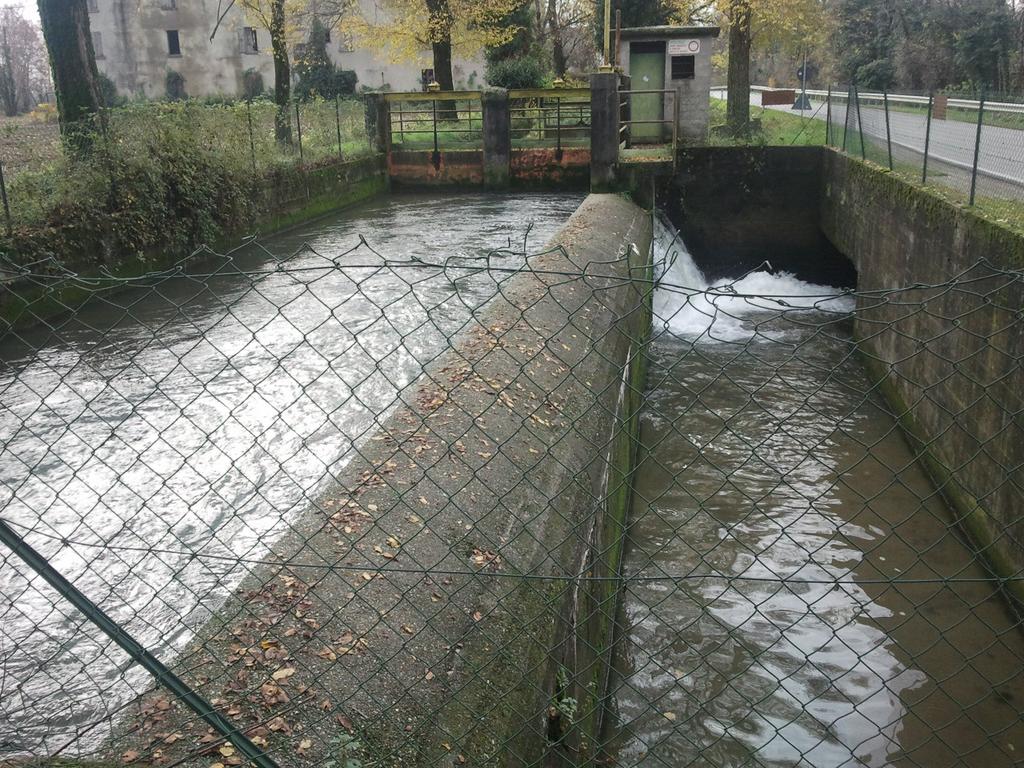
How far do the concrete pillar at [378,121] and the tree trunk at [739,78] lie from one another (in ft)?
27.1

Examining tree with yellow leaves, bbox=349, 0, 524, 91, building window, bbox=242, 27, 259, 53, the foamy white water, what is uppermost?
building window, bbox=242, 27, 259, 53

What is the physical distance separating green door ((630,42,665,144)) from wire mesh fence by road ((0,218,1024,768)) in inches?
484

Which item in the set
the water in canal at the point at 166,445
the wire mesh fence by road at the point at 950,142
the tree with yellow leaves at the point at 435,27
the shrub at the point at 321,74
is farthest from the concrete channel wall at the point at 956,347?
the shrub at the point at 321,74

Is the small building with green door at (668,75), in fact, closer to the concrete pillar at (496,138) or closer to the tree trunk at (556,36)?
the concrete pillar at (496,138)

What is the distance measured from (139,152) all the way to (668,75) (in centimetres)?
1296

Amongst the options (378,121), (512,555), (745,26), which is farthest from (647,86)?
Result: (512,555)

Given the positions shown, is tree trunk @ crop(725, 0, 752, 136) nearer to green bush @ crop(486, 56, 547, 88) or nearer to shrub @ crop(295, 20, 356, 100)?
green bush @ crop(486, 56, 547, 88)

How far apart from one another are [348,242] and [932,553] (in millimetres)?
12064

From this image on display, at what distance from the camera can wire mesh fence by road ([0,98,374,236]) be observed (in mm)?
12188

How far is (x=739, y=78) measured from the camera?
845 inches

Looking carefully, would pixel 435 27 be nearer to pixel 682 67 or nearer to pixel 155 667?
pixel 682 67

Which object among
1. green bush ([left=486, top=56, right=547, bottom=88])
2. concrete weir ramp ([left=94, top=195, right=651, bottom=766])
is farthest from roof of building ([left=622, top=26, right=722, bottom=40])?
concrete weir ramp ([left=94, top=195, right=651, bottom=766])

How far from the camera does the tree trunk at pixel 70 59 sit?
14.3 m

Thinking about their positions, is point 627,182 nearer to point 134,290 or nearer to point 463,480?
point 134,290
